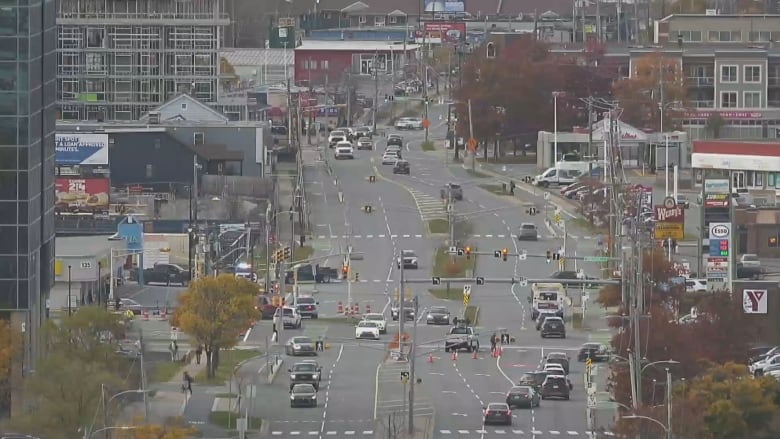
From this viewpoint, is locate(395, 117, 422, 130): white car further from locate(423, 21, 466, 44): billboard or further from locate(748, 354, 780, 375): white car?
locate(748, 354, 780, 375): white car

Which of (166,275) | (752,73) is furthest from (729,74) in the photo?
(166,275)

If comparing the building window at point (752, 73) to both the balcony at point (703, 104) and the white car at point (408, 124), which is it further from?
the white car at point (408, 124)

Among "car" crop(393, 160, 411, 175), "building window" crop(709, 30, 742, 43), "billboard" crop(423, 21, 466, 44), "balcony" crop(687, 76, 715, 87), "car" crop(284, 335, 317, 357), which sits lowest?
"car" crop(284, 335, 317, 357)

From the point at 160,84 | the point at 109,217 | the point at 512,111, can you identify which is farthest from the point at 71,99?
the point at 109,217

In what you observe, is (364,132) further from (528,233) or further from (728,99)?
(528,233)

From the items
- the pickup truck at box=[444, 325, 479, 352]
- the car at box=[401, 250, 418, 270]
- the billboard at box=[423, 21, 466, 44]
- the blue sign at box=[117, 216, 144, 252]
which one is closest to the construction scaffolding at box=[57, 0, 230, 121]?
the car at box=[401, 250, 418, 270]

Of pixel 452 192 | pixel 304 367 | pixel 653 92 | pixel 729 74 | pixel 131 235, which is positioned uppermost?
pixel 729 74

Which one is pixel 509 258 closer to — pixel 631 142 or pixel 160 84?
pixel 631 142
